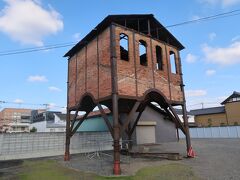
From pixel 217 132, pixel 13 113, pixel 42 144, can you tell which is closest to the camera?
pixel 42 144

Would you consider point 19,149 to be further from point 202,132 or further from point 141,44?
point 202,132

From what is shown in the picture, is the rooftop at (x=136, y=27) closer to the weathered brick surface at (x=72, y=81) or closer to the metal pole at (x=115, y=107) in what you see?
the weathered brick surface at (x=72, y=81)

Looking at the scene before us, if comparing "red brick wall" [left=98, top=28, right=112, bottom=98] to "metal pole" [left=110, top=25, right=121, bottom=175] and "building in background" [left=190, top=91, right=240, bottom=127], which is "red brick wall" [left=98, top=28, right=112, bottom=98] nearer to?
"metal pole" [left=110, top=25, right=121, bottom=175]

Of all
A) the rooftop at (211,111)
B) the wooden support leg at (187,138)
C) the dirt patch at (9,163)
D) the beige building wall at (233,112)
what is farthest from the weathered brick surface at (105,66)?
the rooftop at (211,111)

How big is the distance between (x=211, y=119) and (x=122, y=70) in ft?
127

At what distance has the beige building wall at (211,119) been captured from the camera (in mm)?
41312

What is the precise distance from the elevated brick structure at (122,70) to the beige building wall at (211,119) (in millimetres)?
32470

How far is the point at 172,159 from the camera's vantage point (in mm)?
10812

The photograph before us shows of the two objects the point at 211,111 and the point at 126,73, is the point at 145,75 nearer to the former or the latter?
the point at 126,73

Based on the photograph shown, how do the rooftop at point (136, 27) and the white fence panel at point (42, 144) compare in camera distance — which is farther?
the white fence panel at point (42, 144)

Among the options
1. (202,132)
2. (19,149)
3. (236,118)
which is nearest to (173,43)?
(19,149)

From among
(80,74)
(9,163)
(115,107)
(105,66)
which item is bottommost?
(9,163)

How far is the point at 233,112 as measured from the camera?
38719 mm

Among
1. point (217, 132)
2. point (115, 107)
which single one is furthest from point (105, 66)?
point (217, 132)
